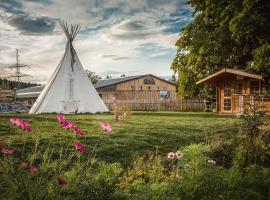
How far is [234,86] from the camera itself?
22.3m

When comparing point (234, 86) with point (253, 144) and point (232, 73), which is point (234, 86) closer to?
point (232, 73)

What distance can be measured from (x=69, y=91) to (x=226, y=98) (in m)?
10.8

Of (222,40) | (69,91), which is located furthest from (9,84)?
(222,40)

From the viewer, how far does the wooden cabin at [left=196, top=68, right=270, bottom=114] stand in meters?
20.2

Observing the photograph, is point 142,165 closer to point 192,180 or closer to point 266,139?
point 192,180

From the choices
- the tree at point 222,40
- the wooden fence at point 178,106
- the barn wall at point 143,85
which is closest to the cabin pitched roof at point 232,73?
the tree at point 222,40

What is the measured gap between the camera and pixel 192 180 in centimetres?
397

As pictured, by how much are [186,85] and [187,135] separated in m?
15.1

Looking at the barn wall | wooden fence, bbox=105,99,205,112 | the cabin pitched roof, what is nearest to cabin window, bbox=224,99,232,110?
the cabin pitched roof

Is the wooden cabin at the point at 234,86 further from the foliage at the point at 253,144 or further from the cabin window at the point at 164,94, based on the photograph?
the cabin window at the point at 164,94

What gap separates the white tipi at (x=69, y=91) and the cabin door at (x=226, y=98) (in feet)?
27.6

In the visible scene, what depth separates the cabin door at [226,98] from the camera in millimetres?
22641

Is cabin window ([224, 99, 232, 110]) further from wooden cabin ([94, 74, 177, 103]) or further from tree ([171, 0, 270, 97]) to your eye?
wooden cabin ([94, 74, 177, 103])

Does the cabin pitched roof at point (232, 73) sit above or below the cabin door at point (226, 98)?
above
